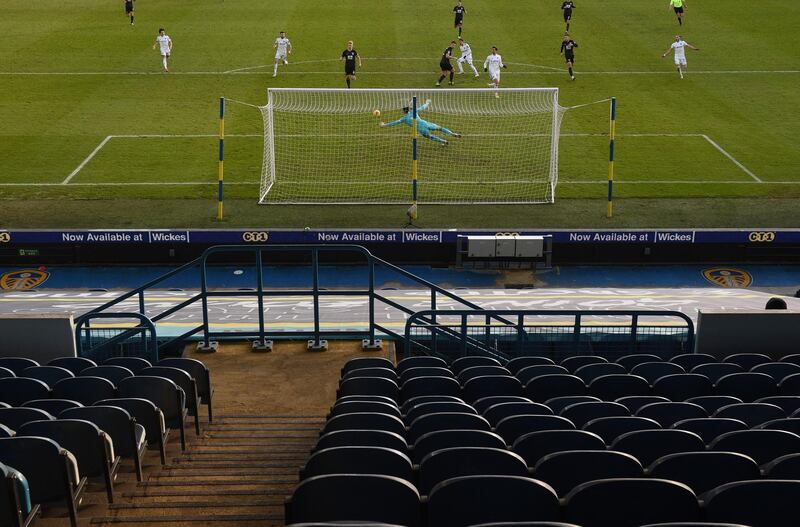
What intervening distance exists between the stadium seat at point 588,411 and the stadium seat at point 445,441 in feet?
4.34

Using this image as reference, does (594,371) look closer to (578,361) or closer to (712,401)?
(578,361)

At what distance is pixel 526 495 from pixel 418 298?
39.7 feet

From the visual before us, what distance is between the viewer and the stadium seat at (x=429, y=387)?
944cm

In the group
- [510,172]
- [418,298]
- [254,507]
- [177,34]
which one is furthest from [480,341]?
[177,34]

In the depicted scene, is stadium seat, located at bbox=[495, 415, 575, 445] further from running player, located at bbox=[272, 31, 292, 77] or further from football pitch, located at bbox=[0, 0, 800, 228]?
running player, located at bbox=[272, 31, 292, 77]

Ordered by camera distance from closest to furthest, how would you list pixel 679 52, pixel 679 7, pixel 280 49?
pixel 679 52 < pixel 280 49 < pixel 679 7

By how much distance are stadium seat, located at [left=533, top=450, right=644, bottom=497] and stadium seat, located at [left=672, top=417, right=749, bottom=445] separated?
4.66 feet

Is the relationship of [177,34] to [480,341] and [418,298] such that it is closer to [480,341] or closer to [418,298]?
[418,298]

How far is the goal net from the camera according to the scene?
22938 mm

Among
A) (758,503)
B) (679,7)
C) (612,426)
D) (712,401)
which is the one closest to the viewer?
(758,503)

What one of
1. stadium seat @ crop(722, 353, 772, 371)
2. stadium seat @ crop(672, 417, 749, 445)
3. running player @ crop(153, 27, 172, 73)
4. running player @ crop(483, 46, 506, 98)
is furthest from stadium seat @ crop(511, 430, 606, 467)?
running player @ crop(153, 27, 172, 73)

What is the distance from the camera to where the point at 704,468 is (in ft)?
21.3

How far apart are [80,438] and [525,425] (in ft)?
11.1

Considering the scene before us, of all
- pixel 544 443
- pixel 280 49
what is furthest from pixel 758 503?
pixel 280 49
